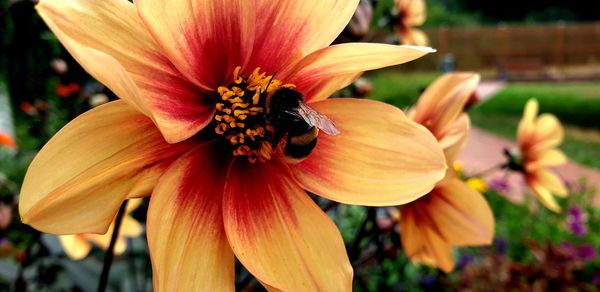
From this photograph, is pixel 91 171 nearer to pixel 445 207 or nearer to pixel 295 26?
pixel 295 26

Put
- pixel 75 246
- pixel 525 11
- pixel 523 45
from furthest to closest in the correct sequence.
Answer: pixel 525 11 < pixel 523 45 < pixel 75 246

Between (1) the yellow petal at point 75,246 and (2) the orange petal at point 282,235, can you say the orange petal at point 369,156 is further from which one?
(1) the yellow petal at point 75,246

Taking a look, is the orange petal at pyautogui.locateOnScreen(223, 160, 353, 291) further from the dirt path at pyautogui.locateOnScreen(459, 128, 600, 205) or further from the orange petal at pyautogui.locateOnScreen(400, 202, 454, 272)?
the dirt path at pyautogui.locateOnScreen(459, 128, 600, 205)

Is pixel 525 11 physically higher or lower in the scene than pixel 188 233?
lower

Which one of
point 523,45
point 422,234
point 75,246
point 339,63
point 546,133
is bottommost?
point 523,45

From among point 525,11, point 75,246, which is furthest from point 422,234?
→ point 525,11

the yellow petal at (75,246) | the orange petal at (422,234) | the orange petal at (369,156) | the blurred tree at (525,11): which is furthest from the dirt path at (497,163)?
the blurred tree at (525,11)

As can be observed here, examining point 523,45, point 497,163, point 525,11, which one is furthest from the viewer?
point 525,11
